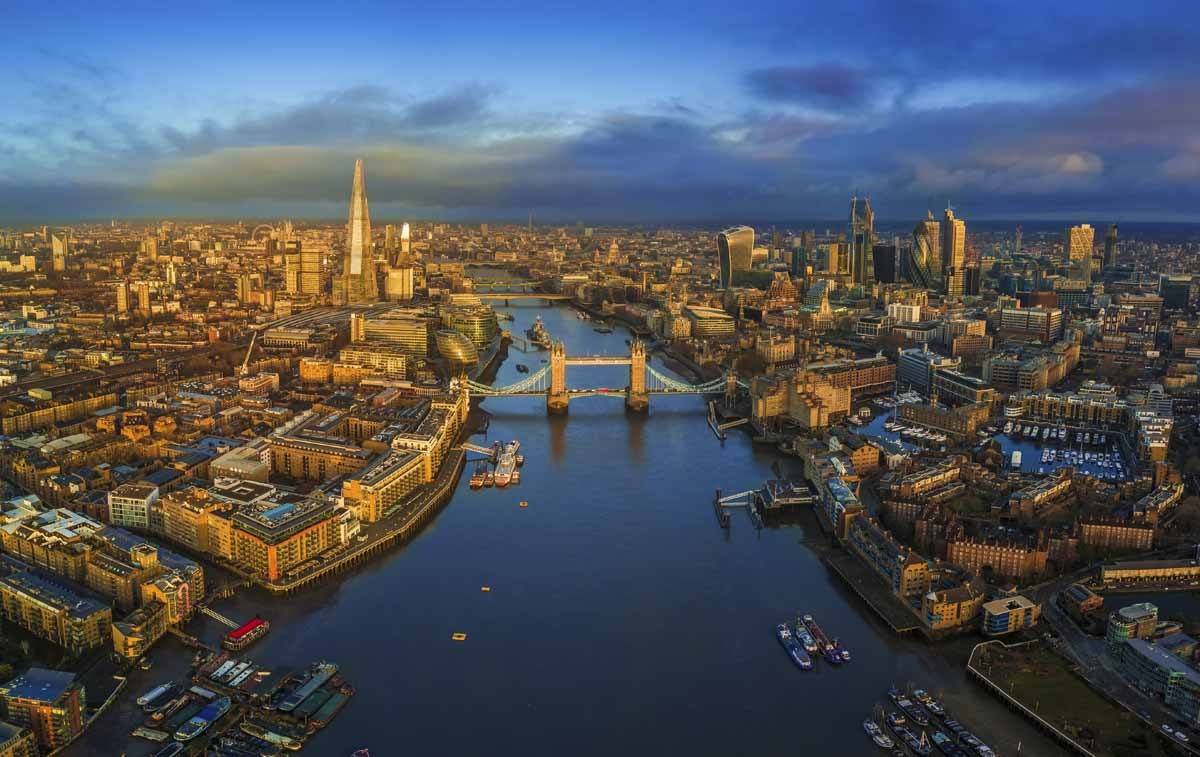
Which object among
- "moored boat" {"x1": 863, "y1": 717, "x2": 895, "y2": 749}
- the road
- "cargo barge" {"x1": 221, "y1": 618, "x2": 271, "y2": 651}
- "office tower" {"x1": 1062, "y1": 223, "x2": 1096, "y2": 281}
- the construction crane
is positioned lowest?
"moored boat" {"x1": 863, "y1": 717, "x2": 895, "y2": 749}

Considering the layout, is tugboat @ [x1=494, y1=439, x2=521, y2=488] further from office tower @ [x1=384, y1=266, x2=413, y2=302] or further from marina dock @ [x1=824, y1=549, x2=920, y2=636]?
office tower @ [x1=384, y1=266, x2=413, y2=302]

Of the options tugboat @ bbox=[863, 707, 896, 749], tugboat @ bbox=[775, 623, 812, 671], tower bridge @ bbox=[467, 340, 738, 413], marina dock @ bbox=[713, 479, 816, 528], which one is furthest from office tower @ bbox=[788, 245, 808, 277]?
tugboat @ bbox=[863, 707, 896, 749]

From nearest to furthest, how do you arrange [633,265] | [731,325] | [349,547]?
[349,547] < [731,325] < [633,265]

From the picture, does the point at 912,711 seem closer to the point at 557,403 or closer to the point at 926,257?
the point at 557,403

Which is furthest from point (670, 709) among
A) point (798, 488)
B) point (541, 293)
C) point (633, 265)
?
point (633, 265)

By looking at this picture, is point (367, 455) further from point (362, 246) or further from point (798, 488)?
point (362, 246)

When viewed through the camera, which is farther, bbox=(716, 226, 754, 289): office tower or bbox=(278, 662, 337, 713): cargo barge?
bbox=(716, 226, 754, 289): office tower

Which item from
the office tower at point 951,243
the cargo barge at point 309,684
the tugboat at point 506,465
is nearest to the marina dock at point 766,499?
the tugboat at point 506,465

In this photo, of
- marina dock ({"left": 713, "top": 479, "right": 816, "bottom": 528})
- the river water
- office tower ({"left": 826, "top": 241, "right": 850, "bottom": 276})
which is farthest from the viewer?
office tower ({"left": 826, "top": 241, "right": 850, "bottom": 276})
